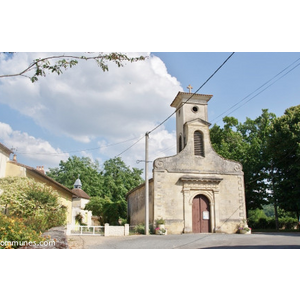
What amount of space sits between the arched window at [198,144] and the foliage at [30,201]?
9759 millimetres

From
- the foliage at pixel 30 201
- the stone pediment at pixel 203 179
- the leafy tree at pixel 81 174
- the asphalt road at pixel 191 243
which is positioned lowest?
the asphalt road at pixel 191 243

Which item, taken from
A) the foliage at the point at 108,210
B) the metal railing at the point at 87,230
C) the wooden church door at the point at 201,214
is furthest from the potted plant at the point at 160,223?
the foliage at the point at 108,210

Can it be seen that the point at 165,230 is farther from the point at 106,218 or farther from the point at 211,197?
the point at 106,218

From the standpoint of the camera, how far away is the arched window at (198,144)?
1942cm

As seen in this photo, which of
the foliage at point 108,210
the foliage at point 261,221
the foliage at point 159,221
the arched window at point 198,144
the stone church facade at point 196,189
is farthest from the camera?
the foliage at point 261,221

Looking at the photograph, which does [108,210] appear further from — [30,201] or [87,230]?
[30,201]

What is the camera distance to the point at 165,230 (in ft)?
54.5

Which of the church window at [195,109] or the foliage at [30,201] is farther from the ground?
the church window at [195,109]

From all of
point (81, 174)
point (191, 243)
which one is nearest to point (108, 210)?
point (81, 174)

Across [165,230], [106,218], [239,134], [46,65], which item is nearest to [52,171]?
[106,218]

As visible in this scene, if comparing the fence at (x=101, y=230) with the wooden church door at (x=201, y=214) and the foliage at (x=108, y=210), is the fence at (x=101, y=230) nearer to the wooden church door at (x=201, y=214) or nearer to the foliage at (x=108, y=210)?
the wooden church door at (x=201, y=214)

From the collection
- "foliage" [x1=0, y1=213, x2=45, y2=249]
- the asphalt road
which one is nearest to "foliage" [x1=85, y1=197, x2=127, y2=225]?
the asphalt road

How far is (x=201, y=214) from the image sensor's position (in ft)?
59.8

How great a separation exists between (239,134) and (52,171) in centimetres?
1773
